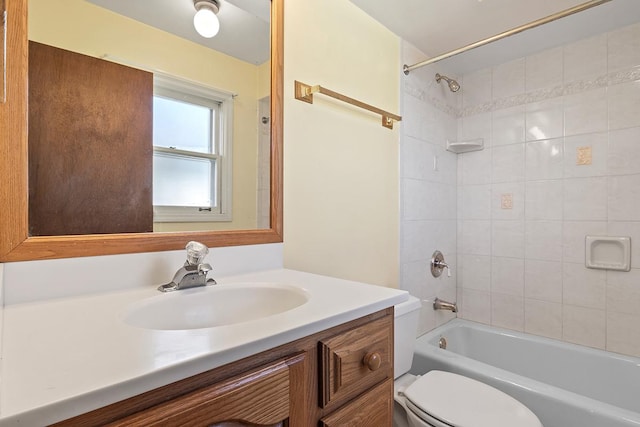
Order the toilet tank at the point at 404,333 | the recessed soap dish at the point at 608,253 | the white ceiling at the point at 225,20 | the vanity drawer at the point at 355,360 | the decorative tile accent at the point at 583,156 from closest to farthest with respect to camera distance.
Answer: the vanity drawer at the point at 355,360
the white ceiling at the point at 225,20
the toilet tank at the point at 404,333
the recessed soap dish at the point at 608,253
the decorative tile accent at the point at 583,156

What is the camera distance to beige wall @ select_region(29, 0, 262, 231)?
2.70 ft

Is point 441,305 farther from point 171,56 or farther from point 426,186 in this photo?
point 171,56

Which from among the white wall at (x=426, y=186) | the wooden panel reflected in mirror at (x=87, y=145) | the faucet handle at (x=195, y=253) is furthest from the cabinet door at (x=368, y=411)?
the white wall at (x=426, y=186)

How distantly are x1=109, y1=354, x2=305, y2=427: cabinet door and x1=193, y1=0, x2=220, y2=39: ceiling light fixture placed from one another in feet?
3.51

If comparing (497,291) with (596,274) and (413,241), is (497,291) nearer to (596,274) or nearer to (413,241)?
(596,274)

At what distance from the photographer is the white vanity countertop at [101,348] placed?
0.36 meters

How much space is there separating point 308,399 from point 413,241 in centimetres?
147

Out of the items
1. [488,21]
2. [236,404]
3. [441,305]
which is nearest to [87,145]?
[236,404]

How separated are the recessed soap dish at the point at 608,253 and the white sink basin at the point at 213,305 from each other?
192cm

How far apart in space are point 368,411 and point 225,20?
131cm

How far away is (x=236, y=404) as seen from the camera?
0.50 m

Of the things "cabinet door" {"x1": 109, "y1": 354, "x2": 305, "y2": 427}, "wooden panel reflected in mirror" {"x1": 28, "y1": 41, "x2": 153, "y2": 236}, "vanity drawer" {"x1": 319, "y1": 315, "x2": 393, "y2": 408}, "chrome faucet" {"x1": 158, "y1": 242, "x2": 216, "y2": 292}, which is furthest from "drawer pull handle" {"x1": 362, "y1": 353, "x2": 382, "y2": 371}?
"wooden panel reflected in mirror" {"x1": 28, "y1": 41, "x2": 153, "y2": 236}

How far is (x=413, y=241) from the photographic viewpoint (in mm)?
1954

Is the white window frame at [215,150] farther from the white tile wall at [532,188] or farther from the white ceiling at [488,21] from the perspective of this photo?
the white tile wall at [532,188]
